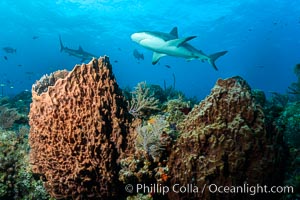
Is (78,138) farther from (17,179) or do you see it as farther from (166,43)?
(166,43)

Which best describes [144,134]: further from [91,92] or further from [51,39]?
[51,39]

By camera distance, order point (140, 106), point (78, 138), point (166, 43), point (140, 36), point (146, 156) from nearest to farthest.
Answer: point (78, 138) < point (146, 156) < point (140, 106) < point (140, 36) < point (166, 43)

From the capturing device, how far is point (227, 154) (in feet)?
11.7

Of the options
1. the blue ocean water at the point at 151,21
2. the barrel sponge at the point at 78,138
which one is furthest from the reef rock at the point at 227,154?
the blue ocean water at the point at 151,21

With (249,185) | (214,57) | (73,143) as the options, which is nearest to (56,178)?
(73,143)

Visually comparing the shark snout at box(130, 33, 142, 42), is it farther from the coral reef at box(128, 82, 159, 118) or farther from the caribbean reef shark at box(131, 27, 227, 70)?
the coral reef at box(128, 82, 159, 118)

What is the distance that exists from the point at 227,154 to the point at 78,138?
223 cm

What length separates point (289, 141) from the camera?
519 centimetres

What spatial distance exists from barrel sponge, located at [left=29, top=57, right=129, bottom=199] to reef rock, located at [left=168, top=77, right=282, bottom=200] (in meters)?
1.05

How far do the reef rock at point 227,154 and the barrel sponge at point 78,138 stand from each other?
3.46 ft

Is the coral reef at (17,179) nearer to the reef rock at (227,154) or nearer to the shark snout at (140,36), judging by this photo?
the reef rock at (227,154)

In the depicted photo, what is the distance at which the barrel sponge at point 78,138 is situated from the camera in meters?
3.82

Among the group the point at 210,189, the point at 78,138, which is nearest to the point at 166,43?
the point at 78,138

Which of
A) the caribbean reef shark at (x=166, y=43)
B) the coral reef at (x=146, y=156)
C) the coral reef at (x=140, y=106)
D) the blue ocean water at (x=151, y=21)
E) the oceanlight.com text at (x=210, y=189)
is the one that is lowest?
the oceanlight.com text at (x=210, y=189)
